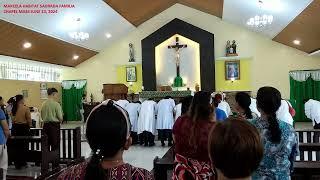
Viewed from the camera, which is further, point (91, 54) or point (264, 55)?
point (91, 54)

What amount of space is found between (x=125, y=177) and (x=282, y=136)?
3.64ft

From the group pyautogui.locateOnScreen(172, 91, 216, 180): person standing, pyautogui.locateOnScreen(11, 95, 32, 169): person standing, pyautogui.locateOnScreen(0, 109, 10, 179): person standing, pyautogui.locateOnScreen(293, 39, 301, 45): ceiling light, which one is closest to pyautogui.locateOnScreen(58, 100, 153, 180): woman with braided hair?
pyautogui.locateOnScreen(172, 91, 216, 180): person standing

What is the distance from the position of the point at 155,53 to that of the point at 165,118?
22.3ft

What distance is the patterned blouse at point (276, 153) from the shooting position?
6.53ft

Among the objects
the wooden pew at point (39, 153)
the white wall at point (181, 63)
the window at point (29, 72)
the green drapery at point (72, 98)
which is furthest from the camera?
the green drapery at point (72, 98)

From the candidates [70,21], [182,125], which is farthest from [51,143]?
[70,21]

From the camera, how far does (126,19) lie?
1312 cm

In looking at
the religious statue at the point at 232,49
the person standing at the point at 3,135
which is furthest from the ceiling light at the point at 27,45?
the religious statue at the point at 232,49

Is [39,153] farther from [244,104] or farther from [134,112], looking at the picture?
[244,104]

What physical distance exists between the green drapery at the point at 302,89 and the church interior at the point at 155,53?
0.04m

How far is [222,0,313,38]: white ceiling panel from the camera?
368 inches

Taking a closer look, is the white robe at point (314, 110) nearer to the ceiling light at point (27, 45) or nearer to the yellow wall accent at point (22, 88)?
the ceiling light at point (27, 45)

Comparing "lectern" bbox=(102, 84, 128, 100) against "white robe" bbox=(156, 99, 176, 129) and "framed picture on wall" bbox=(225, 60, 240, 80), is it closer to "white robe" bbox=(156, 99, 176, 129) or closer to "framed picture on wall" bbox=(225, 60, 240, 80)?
"white robe" bbox=(156, 99, 176, 129)

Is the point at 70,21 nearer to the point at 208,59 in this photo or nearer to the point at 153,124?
the point at 153,124
